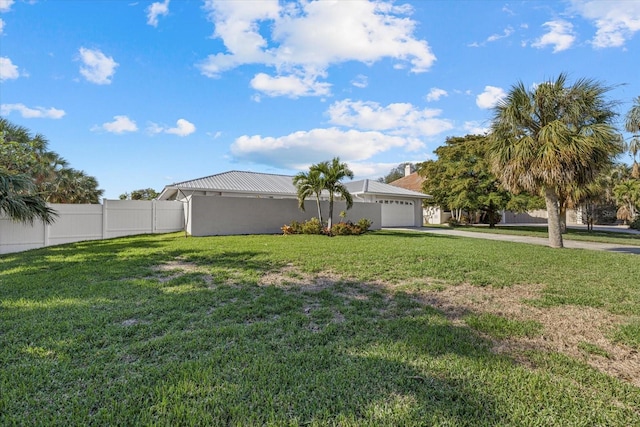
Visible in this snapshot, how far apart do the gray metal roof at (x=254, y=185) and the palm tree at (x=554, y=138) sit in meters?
11.5

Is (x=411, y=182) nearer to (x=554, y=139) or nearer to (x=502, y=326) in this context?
(x=554, y=139)

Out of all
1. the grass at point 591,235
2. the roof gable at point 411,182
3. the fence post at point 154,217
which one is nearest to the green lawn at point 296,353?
the fence post at point 154,217

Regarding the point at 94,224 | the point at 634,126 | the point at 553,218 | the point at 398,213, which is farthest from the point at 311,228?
the point at 634,126

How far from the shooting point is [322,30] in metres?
10.4

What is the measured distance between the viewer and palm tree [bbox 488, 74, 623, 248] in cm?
1062

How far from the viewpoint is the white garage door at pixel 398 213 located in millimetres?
23984

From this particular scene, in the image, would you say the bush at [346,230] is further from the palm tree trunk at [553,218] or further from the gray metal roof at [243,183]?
the palm tree trunk at [553,218]

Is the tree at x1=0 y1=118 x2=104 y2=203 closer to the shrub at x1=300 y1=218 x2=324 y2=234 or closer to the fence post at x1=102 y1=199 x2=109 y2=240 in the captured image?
the fence post at x1=102 y1=199 x2=109 y2=240

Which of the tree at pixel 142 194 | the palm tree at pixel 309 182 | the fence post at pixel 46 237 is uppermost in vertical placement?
the tree at pixel 142 194

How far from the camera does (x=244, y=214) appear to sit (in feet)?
53.0

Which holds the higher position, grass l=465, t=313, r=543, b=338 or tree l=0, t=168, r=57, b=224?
tree l=0, t=168, r=57, b=224

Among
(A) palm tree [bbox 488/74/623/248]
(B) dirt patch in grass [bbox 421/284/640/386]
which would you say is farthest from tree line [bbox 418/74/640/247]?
(B) dirt patch in grass [bbox 421/284/640/386]

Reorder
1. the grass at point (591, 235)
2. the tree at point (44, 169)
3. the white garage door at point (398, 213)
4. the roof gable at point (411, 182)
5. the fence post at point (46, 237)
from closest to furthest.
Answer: the tree at point (44, 169) < the fence post at point (46, 237) < the grass at point (591, 235) < the white garage door at point (398, 213) < the roof gable at point (411, 182)

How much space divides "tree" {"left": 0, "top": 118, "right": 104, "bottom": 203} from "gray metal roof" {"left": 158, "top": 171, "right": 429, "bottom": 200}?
558cm
